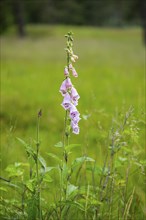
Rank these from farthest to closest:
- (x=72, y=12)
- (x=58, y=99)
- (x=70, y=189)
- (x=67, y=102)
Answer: (x=72, y=12), (x=58, y=99), (x=70, y=189), (x=67, y=102)

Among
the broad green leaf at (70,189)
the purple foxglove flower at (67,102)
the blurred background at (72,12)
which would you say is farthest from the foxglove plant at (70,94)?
the blurred background at (72,12)

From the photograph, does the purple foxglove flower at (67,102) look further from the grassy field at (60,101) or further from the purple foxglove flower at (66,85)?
the grassy field at (60,101)

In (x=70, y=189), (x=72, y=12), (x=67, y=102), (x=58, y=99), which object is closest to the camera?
(x=67, y=102)

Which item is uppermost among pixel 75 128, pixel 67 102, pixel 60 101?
pixel 60 101

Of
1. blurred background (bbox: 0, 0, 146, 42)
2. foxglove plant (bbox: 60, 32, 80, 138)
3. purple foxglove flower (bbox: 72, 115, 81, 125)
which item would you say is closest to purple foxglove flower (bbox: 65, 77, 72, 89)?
foxglove plant (bbox: 60, 32, 80, 138)

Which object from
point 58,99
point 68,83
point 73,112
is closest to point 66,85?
point 68,83

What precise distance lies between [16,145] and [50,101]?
122 inches

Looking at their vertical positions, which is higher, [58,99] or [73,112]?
[58,99]

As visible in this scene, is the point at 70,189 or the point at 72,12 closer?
the point at 70,189

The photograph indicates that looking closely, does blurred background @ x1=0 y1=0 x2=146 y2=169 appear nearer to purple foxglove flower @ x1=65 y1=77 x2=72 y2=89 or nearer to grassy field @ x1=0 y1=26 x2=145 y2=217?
grassy field @ x1=0 y1=26 x2=145 y2=217

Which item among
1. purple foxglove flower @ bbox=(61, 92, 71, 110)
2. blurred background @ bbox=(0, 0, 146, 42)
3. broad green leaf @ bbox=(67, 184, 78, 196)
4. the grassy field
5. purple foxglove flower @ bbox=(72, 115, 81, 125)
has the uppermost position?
blurred background @ bbox=(0, 0, 146, 42)

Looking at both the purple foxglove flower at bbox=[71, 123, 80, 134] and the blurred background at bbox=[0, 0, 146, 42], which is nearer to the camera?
the purple foxglove flower at bbox=[71, 123, 80, 134]

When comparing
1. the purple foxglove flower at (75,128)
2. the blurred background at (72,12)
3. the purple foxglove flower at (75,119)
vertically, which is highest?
the blurred background at (72,12)

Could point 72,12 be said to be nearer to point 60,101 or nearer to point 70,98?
point 60,101
